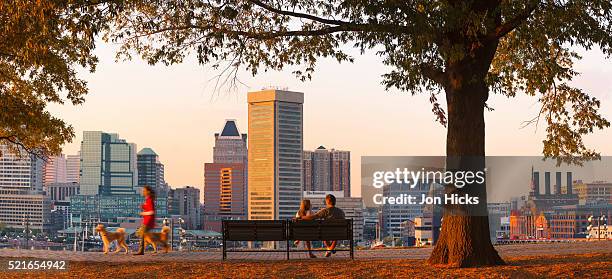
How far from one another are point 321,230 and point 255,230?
1188 mm

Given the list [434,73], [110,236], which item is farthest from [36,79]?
[434,73]

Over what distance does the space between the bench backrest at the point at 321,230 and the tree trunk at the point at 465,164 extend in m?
1.97

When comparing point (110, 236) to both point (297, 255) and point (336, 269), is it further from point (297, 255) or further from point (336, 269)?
point (336, 269)

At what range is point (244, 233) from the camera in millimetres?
16594

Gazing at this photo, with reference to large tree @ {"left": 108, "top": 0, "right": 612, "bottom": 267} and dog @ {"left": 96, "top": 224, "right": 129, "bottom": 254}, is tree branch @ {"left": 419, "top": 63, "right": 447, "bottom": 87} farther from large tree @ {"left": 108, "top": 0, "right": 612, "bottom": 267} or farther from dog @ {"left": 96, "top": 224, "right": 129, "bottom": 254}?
dog @ {"left": 96, "top": 224, "right": 129, "bottom": 254}

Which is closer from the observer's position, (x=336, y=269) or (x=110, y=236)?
(x=336, y=269)

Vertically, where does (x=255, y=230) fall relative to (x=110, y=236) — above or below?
above

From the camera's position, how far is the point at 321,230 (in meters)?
16.5

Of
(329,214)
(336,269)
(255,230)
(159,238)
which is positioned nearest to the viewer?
(336,269)

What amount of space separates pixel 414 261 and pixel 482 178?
201 centimetres

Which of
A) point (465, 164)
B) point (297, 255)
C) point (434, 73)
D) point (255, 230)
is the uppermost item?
point (434, 73)

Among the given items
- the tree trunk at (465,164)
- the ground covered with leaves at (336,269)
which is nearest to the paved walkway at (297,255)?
the ground covered with leaves at (336,269)

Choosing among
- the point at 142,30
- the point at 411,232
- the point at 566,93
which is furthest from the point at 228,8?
the point at 411,232

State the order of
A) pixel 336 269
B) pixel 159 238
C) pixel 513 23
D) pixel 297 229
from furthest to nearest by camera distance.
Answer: pixel 159 238, pixel 297 229, pixel 513 23, pixel 336 269
